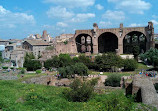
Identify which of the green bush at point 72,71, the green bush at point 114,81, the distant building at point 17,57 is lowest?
the green bush at point 114,81

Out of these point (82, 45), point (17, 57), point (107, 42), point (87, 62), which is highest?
point (107, 42)

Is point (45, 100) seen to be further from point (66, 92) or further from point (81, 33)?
point (81, 33)

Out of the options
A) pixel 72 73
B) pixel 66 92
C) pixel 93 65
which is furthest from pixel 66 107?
pixel 93 65

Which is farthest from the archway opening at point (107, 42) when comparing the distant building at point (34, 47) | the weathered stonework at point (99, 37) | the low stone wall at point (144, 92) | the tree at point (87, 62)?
the low stone wall at point (144, 92)

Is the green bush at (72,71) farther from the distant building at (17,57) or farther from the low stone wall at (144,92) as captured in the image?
the distant building at (17,57)

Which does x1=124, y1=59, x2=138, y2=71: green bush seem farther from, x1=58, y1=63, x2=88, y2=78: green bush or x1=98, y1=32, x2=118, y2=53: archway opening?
x1=98, y1=32, x2=118, y2=53: archway opening

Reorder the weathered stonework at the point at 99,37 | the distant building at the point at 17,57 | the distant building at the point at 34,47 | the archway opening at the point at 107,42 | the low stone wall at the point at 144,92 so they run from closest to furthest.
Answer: the low stone wall at the point at 144,92, the distant building at the point at 17,57, the weathered stonework at the point at 99,37, the distant building at the point at 34,47, the archway opening at the point at 107,42

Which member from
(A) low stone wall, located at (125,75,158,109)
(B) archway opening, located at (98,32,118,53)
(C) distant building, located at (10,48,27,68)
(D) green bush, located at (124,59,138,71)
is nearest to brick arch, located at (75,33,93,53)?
(B) archway opening, located at (98,32,118,53)

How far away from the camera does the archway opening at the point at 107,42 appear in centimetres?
4903

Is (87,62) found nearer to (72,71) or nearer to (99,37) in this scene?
(72,71)

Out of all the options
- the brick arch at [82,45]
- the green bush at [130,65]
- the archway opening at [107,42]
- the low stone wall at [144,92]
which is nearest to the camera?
the low stone wall at [144,92]

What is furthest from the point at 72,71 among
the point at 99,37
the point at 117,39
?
the point at 117,39

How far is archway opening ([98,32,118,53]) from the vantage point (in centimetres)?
4903

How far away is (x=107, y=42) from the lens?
→ 50625 millimetres
